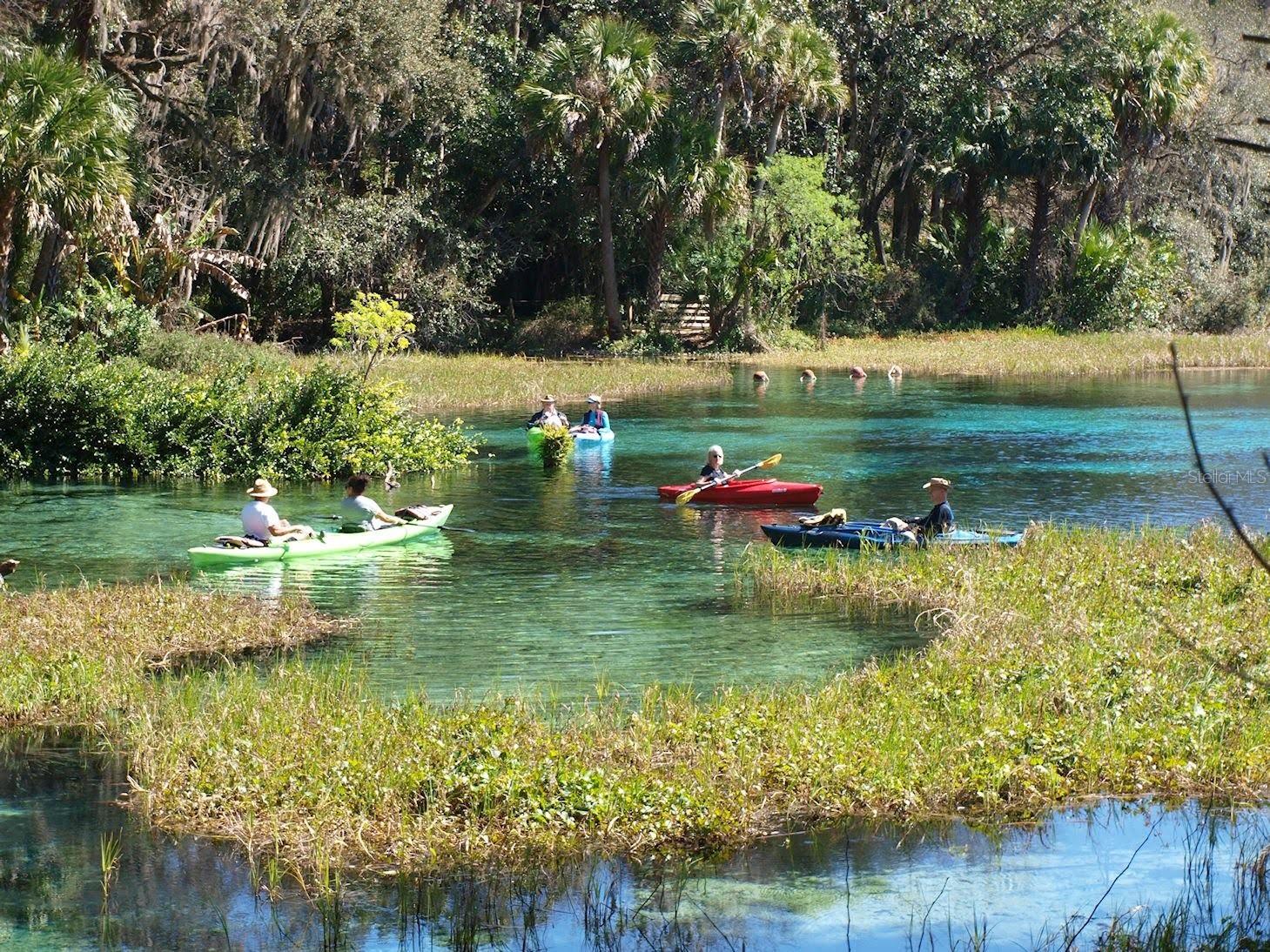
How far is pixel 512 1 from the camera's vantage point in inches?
2114

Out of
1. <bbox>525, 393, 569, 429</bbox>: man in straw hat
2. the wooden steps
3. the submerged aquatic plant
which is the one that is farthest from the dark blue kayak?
the wooden steps

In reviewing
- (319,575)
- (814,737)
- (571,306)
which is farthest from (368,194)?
(814,737)

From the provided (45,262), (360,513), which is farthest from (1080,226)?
(360,513)

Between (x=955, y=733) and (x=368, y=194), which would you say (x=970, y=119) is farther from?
(x=955, y=733)

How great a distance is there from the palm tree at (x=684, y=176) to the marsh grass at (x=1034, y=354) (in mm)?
5376

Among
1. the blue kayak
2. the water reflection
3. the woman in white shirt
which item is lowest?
the water reflection

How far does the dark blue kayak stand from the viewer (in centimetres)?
1900

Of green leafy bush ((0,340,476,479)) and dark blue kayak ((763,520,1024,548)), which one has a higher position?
green leafy bush ((0,340,476,479))

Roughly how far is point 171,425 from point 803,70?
1176 inches

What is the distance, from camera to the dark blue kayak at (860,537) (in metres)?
19.0

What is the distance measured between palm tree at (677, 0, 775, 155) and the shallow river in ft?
53.9

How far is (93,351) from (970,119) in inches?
1525

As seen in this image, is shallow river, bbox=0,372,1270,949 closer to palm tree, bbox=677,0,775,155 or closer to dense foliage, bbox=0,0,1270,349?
dense foliage, bbox=0,0,1270,349

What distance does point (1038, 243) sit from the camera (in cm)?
6078
